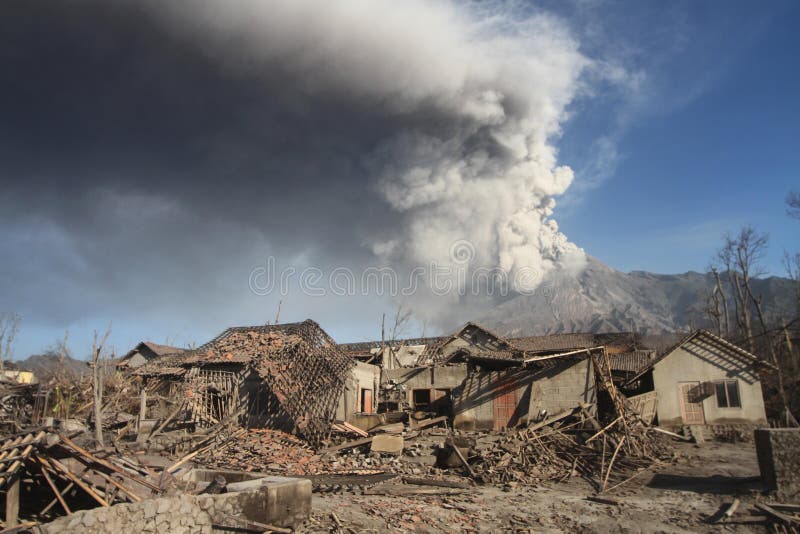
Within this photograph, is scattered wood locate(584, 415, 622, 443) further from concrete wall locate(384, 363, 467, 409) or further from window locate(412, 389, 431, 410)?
window locate(412, 389, 431, 410)

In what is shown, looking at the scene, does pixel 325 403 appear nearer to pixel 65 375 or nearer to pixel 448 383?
pixel 448 383

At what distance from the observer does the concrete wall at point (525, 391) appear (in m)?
19.5

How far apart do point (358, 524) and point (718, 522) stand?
291 inches

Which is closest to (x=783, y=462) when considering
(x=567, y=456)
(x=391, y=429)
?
(x=567, y=456)

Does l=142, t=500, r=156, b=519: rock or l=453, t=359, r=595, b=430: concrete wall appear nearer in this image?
l=142, t=500, r=156, b=519: rock

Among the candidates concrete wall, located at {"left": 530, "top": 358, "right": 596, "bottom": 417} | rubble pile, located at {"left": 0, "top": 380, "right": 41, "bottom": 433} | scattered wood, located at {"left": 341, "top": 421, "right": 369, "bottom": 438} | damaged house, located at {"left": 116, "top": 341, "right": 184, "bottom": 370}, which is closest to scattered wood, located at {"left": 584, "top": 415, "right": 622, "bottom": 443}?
concrete wall, located at {"left": 530, "top": 358, "right": 596, "bottom": 417}

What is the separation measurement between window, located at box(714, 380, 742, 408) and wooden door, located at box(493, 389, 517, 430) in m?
10.8

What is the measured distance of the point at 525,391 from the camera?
2052cm

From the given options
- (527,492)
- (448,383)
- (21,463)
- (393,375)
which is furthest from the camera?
(393,375)

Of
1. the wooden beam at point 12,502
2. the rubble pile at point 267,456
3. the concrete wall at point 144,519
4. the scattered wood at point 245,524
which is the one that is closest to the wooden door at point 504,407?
the rubble pile at point 267,456

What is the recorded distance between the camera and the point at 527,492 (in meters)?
13.3

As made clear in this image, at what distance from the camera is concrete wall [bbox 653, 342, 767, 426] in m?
23.1

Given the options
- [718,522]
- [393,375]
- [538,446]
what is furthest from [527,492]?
[393,375]

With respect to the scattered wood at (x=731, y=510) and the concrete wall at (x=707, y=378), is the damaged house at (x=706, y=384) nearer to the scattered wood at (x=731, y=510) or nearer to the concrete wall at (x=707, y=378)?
the concrete wall at (x=707, y=378)
